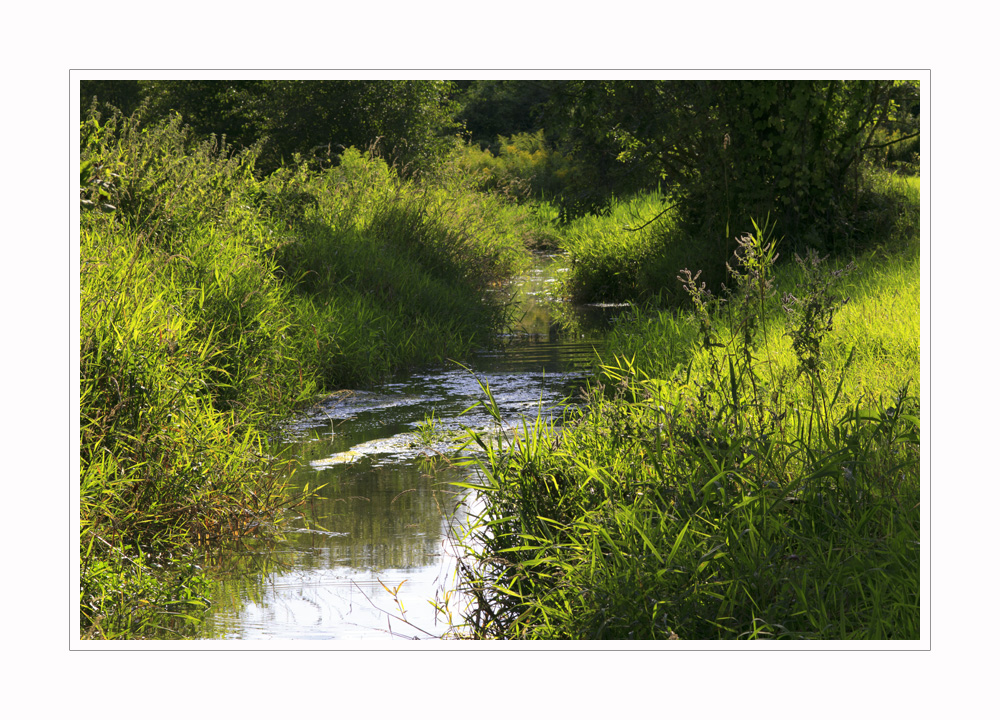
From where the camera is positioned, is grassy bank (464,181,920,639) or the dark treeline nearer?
grassy bank (464,181,920,639)

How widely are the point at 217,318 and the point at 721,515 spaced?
15.8 ft

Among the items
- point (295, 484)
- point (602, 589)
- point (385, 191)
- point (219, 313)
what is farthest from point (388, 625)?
point (385, 191)

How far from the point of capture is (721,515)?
3.42 m

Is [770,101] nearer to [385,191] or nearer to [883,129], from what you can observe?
[883,129]

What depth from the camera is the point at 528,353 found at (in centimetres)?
974

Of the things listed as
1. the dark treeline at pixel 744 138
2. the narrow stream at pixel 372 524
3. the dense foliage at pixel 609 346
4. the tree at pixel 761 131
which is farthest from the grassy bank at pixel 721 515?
the tree at pixel 761 131

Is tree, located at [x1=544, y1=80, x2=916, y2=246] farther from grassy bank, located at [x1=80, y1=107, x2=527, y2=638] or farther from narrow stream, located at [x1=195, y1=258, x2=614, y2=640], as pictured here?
narrow stream, located at [x1=195, y1=258, x2=614, y2=640]

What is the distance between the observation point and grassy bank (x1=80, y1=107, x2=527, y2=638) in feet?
13.7

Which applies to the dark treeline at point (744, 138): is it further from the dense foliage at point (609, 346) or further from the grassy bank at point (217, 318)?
the grassy bank at point (217, 318)

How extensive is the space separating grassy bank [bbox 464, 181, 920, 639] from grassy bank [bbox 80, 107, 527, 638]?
4.76 feet

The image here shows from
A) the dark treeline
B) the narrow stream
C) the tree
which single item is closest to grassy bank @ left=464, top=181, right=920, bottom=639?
the narrow stream

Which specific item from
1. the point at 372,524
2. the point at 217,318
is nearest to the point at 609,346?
the point at 217,318

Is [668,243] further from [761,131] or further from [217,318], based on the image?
[217,318]

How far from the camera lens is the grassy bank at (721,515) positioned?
313cm
